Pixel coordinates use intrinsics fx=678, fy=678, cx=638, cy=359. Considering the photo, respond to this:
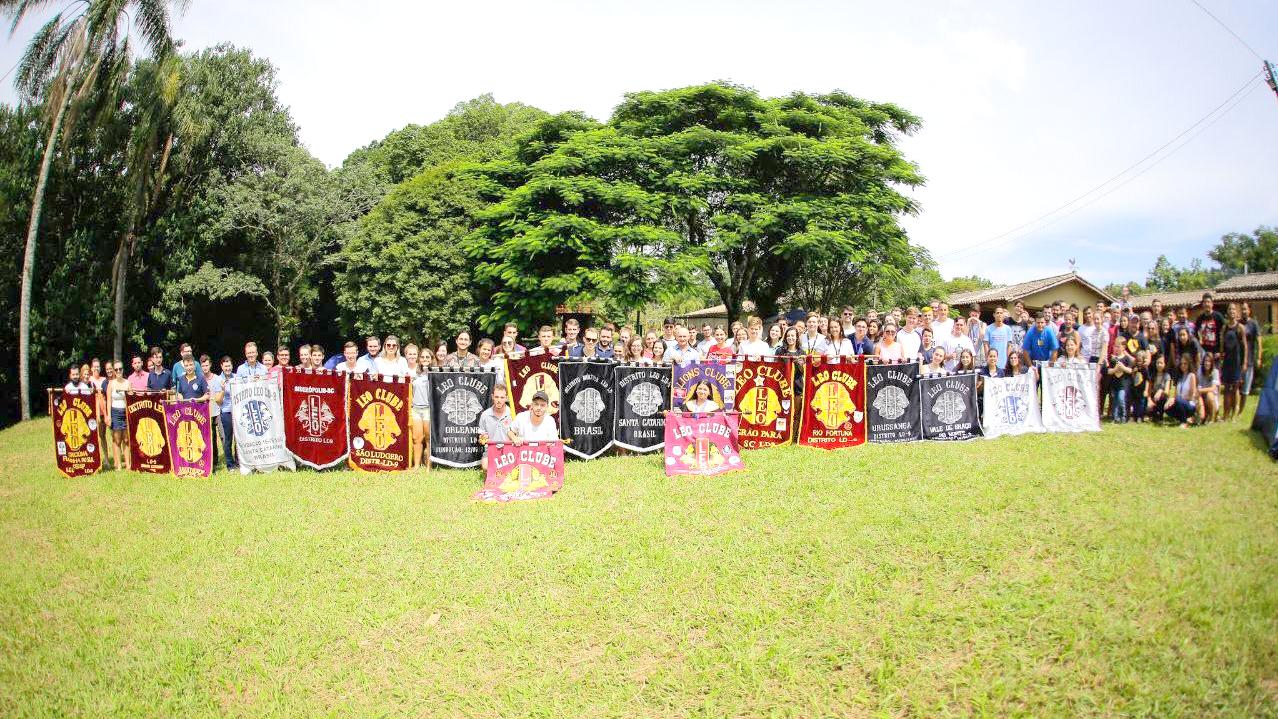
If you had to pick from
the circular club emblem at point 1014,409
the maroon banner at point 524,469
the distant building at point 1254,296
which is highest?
the distant building at point 1254,296

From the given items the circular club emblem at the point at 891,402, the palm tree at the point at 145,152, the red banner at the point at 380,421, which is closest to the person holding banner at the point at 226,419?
the red banner at the point at 380,421

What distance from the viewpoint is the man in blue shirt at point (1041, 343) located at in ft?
37.1

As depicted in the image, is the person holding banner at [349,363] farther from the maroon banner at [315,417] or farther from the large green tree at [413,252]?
the large green tree at [413,252]

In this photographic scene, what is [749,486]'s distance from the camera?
324 inches

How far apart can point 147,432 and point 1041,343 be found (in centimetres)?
1485

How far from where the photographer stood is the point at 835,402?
10.2m

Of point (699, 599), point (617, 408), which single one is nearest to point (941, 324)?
point (617, 408)

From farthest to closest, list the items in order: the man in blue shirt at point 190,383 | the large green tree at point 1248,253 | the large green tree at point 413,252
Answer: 1. the large green tree at point 1248,253
2. the large green tree at point 413,252
3. the man in blue shirt at point 190,383

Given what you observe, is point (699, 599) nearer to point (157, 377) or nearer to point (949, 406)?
point (949, 406)

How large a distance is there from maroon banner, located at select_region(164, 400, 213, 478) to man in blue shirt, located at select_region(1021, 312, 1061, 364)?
43.1ft

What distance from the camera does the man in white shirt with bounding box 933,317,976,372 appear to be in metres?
11.0

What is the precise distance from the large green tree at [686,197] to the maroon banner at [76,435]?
15.1 metres

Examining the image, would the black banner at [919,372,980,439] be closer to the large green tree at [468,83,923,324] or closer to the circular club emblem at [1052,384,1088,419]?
the circular club emblem at [1052,384,1088,419]

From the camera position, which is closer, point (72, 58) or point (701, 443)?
point (701, 443)
